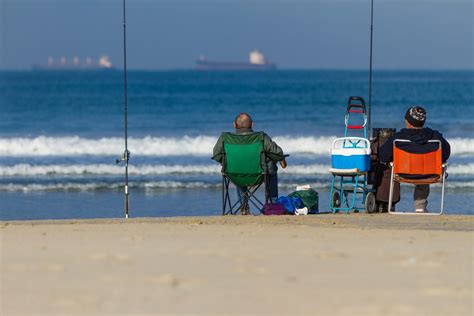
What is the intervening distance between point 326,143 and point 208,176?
18.0 feet

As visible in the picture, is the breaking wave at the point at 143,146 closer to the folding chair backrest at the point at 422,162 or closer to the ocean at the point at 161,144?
the ocean at the point at 161,144

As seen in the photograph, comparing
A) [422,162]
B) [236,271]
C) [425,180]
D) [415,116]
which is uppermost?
[415,116]

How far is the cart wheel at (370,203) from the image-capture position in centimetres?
864

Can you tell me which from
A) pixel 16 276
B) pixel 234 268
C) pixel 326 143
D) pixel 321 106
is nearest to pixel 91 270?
pixel 16 276

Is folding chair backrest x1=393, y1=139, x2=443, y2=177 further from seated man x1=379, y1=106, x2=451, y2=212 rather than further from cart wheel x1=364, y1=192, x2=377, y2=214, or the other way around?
cart wheel x1=364, y1=192, x2=377, y2=214

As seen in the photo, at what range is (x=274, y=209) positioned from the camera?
27.5 feet

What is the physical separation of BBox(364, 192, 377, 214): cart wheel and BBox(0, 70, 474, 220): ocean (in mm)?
1896

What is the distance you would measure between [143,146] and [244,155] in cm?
1096

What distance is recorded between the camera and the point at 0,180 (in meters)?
14.2

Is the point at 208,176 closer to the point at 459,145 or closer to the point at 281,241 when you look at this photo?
the point at 459,145

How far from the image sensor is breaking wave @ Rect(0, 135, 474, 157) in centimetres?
1858

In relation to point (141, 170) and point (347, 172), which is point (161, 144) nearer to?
point (141, 170)

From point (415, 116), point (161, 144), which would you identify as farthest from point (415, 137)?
point (161, 144)

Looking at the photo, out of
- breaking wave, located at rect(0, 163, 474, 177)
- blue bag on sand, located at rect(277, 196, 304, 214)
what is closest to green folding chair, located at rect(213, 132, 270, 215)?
blue bag on sand, located at rect(277, 196, 304, 214)
